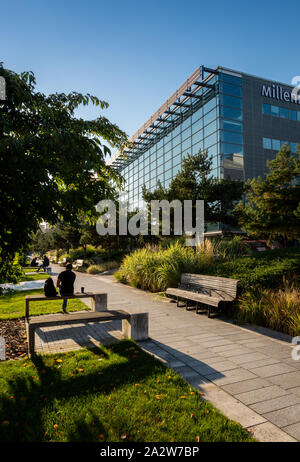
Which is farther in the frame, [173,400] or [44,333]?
[44,333]

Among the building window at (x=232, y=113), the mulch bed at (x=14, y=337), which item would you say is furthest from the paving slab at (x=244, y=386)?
the building window at (x=232, y=113)

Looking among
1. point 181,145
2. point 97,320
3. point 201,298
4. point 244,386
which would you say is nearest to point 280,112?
point 181,145

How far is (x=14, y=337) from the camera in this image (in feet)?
19.0

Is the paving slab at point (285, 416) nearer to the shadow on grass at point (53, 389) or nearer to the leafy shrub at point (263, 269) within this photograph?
the shadow on grass at point (53, 389)

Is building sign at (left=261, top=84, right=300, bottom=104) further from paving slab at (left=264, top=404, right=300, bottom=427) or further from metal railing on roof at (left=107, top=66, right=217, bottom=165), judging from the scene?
paving slab at (left=264, top=404, right=300, bottom=427)

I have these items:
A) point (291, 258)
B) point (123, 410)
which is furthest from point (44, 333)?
point (291, 258)

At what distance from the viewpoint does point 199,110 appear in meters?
27.7

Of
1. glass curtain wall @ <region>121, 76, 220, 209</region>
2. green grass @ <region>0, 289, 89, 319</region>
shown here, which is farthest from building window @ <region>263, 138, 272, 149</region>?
green grass @ <region>0, 289, 89, 319</region>

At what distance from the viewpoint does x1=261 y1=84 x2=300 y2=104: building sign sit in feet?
91.0

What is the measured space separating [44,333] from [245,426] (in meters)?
4.72

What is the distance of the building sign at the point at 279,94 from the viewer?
2774 centimetres

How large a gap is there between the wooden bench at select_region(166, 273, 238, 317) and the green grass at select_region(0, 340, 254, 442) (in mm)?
3254

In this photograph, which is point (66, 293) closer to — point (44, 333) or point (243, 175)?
point (44, 333)

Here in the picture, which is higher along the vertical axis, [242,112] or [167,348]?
[242,112]
